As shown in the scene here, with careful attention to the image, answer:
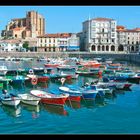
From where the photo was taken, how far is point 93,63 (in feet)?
115

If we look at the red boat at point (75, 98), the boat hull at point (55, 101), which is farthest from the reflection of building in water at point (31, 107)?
the red boat at point (75, 98)

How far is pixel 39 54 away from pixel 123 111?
145 ft

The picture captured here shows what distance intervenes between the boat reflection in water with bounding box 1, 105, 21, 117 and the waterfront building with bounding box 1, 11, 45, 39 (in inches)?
2317

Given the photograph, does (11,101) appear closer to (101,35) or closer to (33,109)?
(33,109)

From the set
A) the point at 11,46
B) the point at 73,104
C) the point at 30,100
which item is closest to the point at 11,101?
the point at 30,100

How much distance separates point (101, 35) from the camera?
5912 cm

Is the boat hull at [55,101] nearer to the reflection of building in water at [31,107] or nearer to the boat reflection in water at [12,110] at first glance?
the reflection of building in water at [31,107]

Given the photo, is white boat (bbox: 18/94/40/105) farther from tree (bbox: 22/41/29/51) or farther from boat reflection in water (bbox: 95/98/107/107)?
tree (bbox: 22/41/29/51)

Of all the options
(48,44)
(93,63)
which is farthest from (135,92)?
(48,44)

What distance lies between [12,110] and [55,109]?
4.70ft

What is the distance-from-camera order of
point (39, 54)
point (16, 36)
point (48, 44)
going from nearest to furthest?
1. point (39, 54)
2. point (48, 44)
3. point (16, 36)

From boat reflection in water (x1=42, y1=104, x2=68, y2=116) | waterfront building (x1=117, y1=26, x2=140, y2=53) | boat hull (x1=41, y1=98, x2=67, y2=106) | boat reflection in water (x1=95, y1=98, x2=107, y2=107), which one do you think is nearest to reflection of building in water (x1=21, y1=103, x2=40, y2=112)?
boat reflection in water (x1=42, y1=104, x2=68, y2=116)

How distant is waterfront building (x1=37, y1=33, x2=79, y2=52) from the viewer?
201 feet
